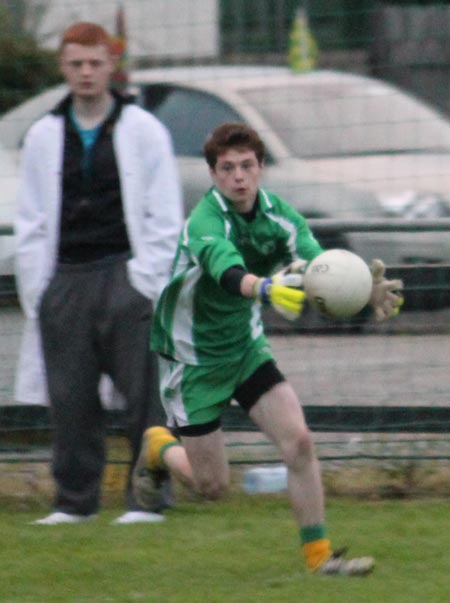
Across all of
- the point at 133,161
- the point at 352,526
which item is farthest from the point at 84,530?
the point at 133,161

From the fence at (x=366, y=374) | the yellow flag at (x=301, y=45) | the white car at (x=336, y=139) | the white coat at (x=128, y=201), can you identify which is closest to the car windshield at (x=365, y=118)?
the white car at (x=336, y=139)

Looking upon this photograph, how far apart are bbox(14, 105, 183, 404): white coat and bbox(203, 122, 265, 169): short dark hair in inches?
29.7

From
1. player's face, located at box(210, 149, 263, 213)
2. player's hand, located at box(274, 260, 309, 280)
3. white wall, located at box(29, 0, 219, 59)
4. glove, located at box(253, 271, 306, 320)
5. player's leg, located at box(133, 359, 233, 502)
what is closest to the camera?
glove, located at box(253, 271, 306, 320)

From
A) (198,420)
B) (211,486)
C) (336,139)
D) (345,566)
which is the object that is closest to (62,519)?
(211,486)

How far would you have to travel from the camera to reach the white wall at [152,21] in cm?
736

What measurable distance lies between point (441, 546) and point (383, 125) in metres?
2.30

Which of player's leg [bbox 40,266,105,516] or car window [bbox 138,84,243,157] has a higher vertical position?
car window [bbox 138,84,243,157]

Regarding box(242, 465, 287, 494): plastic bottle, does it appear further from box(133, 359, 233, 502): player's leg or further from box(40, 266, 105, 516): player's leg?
box(133, 359, 233, 502): player's leg

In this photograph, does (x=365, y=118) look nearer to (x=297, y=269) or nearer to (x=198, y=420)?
(x=198, y=420)

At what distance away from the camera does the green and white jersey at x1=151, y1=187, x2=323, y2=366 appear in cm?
555

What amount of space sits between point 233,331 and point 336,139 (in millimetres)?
2101

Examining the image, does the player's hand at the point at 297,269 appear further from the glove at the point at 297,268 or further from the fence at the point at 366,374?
the fence at the point at 366,374

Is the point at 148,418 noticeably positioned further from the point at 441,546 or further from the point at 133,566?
the point at 441,546

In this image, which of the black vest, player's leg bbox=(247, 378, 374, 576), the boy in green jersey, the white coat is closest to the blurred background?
the white coat
